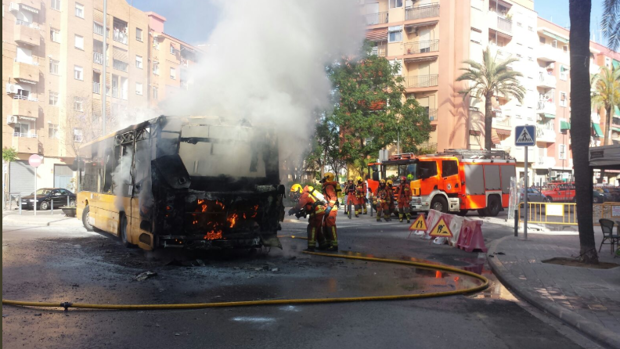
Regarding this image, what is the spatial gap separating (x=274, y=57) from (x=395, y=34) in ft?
106

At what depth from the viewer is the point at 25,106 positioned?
1351 inches

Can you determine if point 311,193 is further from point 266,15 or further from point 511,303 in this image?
point 511,303

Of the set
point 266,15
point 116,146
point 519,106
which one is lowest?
point 116,146

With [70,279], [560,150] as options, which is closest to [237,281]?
[70,279]

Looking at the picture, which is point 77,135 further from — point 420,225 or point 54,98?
point 420,225

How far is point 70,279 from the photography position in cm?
717

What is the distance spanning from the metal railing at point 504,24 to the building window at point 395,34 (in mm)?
9143

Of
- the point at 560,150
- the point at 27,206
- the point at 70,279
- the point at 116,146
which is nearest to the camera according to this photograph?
the point at 70,279

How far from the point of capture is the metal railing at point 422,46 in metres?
39.9

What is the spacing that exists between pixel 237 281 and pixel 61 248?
5.17 metres

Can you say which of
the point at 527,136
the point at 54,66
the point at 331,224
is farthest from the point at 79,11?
the point at 527,136

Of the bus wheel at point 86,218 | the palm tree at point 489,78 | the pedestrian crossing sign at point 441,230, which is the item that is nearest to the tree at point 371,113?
the palm tree at point 489,78

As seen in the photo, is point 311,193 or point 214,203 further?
point 311,193

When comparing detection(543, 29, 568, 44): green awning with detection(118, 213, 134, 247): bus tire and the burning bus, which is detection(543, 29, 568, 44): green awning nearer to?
the burning bus
